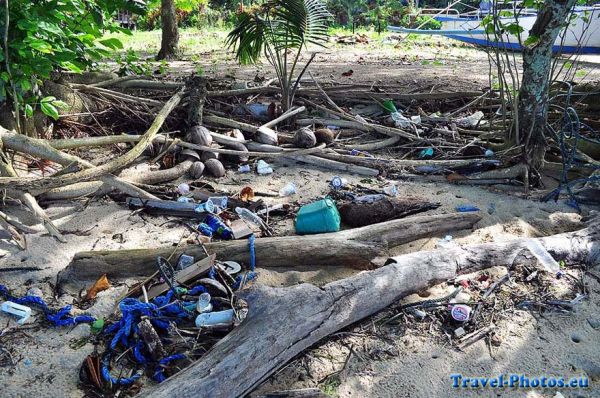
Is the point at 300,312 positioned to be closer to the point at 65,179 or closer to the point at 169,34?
the point at 65,179

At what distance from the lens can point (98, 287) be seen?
257 cm

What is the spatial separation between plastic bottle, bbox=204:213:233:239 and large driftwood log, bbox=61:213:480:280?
22 centimetres

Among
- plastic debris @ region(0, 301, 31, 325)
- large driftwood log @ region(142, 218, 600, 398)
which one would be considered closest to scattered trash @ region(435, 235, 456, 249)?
large driftwood log @ region(142, 218, 600, 398)

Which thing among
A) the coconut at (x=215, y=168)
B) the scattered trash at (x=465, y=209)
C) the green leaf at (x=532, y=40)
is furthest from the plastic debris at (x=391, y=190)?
the green leaf at (x=532, y=40)

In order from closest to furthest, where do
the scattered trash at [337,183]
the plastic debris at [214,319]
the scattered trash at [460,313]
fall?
the plastic debris at [214,319] < the scattered trash at [460,313] < the scattered trash at [337,183]

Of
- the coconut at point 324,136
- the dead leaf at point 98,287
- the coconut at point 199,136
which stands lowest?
the dead leaf at point 98,287

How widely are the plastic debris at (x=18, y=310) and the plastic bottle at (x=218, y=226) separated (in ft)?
3.63

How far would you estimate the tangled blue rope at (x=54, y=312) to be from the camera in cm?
233

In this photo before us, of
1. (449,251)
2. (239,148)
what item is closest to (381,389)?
(449,251)

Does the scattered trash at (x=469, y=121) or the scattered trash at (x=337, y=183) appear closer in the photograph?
the scattered trash at (x=337, y=183)

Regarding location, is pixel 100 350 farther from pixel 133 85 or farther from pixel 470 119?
pixel 470 119

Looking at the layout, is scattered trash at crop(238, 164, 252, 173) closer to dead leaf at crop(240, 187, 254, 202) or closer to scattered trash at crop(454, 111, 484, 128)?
dead leaf at crop(240, 187, 254, 202)

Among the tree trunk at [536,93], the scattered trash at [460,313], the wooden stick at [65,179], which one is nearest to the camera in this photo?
the scattered trash at [460,313]

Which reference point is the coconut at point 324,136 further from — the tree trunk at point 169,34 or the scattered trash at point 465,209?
the tree trunk at point 169,34
